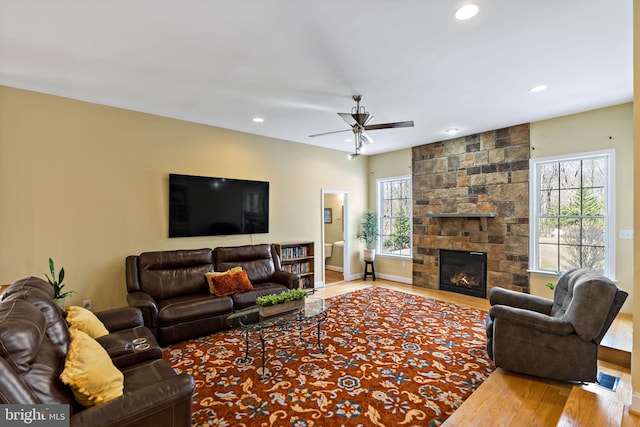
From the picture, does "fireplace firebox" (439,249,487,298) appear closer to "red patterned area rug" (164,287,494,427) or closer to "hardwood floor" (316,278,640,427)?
"red patterned area rug" (164,287,494,427)

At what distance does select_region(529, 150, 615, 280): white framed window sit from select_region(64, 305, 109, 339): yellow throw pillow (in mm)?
5701

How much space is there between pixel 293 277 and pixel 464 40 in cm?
361

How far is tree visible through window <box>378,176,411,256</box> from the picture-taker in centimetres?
669

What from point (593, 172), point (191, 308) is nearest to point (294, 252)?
point (191, 308)

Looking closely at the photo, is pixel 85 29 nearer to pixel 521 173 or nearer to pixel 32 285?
pixel 32 285

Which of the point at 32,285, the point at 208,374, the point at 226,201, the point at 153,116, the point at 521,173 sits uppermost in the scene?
the point at 153,116

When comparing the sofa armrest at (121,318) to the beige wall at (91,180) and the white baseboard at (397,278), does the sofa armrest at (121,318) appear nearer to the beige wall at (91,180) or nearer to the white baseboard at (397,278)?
the beige wall at (91,180)

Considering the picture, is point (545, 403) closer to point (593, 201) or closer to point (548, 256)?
point (548, 256)

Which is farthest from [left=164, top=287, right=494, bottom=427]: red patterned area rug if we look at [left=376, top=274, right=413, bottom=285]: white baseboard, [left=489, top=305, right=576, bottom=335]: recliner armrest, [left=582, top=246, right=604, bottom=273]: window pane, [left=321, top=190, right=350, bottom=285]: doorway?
[left=321, top=190, right=350, bottom=285]: doorway

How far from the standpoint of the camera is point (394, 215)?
695 centimetres

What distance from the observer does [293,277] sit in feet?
15.2

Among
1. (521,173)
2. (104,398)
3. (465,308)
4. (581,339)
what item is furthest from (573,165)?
(104,398)

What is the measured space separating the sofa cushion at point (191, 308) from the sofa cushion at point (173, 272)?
19cm

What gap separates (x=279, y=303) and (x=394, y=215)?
4406mm
